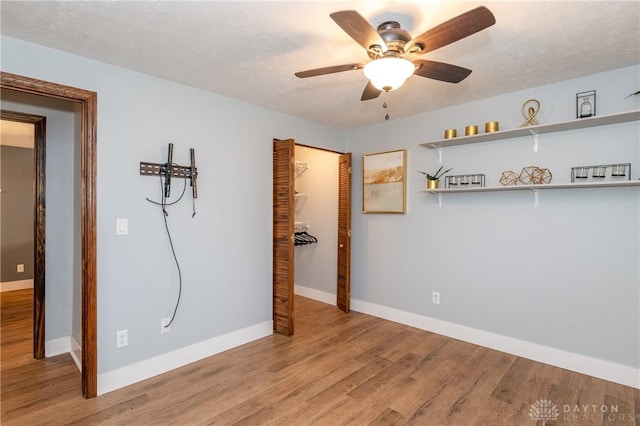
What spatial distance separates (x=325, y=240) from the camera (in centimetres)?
480

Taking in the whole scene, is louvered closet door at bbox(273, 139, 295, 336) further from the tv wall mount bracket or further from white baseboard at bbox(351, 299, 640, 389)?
white baseboard at bbox(351, 299, 640, 389)

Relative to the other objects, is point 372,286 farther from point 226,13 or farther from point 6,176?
point 6,176

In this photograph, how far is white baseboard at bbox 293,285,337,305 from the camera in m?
4.63

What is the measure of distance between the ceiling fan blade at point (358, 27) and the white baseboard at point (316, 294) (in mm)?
3537

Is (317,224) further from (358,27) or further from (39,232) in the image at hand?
(358,27)

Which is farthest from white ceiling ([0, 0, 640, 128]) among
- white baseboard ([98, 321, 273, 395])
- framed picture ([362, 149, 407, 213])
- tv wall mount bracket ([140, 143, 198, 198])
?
white baseboard ([98, 321, 273, 395])

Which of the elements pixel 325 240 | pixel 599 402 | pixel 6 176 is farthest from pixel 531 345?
pixel 6 176

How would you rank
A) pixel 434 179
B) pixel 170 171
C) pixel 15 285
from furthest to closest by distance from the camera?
pixel 15 285, pixel 434 179, pixel 170 171

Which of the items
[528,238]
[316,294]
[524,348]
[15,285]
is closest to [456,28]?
[528,238]

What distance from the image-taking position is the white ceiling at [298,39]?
1.73 m

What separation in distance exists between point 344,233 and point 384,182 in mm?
841

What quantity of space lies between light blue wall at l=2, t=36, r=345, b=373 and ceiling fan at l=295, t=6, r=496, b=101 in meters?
1.41

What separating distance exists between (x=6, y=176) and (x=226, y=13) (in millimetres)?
5685

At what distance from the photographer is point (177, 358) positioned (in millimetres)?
2758
